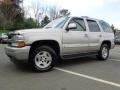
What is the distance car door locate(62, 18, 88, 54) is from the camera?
7.02m

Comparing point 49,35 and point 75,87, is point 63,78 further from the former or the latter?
point 49,35

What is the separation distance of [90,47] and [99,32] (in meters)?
0.96

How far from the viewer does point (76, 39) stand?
734cm

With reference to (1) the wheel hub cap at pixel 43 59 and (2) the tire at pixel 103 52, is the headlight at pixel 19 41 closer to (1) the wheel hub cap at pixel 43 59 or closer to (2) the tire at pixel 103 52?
(1) the wheel hub cap at pixel 43 59

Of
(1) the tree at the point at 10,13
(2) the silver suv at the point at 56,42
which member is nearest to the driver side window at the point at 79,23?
(2) the silver suv at the point at 56,42

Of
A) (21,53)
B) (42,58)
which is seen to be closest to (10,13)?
(42,58)

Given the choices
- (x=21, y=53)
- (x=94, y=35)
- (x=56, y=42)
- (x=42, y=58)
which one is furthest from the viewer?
(x=94, y=35)

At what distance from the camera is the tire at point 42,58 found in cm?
635

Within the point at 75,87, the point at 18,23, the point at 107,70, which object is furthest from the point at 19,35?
the point at 18,23

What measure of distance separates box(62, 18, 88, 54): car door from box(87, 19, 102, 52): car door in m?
0.35

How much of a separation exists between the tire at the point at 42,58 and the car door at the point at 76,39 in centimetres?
58

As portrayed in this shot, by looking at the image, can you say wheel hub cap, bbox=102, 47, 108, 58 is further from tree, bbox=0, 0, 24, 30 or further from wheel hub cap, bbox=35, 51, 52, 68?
tree, bbox=0, 0, 24, 30

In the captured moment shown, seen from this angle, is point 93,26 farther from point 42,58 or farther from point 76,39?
point 42,58

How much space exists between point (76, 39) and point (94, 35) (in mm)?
1222
